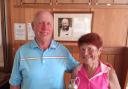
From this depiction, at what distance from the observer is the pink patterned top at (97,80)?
1.18m

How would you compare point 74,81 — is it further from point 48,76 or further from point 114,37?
point 114,37

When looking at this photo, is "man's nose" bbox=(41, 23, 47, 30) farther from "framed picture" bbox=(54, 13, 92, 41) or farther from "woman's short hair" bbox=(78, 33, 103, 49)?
"framed picture" bbox=(54, 13, 92, 41)

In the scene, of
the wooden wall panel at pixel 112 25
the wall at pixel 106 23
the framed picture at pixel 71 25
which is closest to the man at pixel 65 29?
the framed picture at pixel 71 25

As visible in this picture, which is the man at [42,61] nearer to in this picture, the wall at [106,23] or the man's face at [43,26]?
the man's face at [43,26]

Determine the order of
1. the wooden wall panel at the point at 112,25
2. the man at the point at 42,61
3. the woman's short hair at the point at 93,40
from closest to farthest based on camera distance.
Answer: the woman's short hair at the point at 93,40 → the man at the point at 42,61 → the wooden wall panel at the point at 112,25

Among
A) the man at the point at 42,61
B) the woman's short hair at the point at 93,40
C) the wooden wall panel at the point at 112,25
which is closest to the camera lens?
the woman's short hair at the point at 93,40

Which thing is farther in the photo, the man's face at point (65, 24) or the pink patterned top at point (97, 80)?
the man's face at point (65, 24)

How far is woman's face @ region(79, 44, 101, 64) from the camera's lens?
1.13m

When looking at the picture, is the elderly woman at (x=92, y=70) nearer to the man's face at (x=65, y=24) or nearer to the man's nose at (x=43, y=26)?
the man's nose at (x=43, y=26)

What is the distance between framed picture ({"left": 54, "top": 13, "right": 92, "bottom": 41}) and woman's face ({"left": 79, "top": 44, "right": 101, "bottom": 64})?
4.76 ft

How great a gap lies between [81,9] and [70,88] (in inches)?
63.3

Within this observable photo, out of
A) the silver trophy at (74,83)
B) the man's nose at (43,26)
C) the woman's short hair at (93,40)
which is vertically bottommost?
the silver trophy at (74,83)

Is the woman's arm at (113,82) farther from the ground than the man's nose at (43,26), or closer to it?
closer to it

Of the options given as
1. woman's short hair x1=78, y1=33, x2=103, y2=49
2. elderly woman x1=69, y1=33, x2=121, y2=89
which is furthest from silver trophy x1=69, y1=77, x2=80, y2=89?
woman's short hair x1=78, y1=33, x2=103, y2=49
